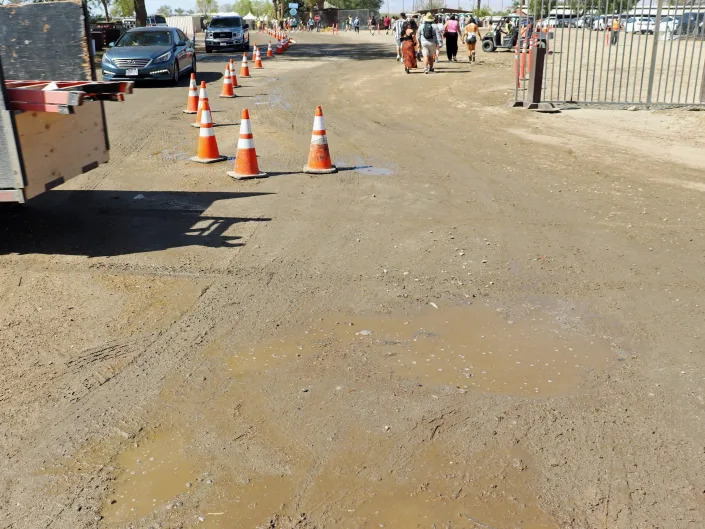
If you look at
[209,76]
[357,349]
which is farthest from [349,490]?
[209,76]

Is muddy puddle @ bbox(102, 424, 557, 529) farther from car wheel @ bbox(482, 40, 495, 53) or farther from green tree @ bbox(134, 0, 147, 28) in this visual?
green tree @ bbox(134, 0, 147, 28)

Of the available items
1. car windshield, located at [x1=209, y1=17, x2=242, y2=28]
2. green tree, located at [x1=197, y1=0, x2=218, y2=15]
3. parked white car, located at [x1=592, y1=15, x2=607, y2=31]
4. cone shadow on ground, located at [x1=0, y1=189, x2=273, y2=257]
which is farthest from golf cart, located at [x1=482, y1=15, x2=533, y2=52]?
green tree, located at [x1=197, y1=0, x2=218, y2=15]

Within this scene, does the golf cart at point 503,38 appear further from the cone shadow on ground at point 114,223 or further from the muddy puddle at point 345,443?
the muddy puddle at point 345,443

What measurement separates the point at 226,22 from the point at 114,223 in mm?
31542

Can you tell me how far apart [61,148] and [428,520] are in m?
5.37

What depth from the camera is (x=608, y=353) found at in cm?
467

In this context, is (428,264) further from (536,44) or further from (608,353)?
(536,44)

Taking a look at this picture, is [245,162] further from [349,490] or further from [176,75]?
[176,75]

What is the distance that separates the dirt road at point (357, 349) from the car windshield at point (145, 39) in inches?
467

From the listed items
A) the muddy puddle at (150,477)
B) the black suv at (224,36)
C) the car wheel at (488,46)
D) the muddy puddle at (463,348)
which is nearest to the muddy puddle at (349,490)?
the muddy puddle at (150,477)

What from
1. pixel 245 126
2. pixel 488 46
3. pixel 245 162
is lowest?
pixel 245 162

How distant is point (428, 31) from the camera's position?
2250cm

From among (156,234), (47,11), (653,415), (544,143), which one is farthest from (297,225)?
(544,143)

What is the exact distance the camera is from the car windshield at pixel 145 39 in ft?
66.1
